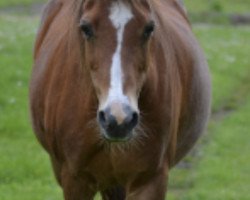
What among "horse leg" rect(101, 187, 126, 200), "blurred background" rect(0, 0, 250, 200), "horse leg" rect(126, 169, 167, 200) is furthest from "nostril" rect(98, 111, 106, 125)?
"blurred background" rect(0, 0, 250, 200)

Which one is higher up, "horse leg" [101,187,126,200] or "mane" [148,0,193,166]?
"mane" [148,0,193,166]

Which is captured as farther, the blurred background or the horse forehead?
the blurred background

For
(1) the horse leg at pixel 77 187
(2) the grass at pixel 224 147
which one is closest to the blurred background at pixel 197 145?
(2) the grass at pixel 224 147

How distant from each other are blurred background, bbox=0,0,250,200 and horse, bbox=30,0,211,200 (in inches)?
69.9

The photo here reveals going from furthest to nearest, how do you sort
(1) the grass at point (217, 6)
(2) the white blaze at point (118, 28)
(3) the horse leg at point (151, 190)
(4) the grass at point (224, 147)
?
(1) the grass at point (217, 6), (4) the grass at point (224, 147), (3) the horse leg at point (151, 190), (2) the white blaze at point (118, 28)

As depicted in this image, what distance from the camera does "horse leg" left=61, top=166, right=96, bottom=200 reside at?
5.13 meters

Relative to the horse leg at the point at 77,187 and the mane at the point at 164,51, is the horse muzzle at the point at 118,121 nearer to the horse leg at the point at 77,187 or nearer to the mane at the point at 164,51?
the mane at the point at 164,51

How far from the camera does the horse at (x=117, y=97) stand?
4152 millimetres

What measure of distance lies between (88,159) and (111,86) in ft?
→ 3.20

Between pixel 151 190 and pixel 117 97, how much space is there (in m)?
1.13

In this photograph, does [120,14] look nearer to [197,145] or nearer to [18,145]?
[18,145]

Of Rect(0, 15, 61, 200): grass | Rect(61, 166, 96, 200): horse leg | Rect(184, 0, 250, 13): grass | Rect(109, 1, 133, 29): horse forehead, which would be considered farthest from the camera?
Rect(184, 0, 250, 13): grass

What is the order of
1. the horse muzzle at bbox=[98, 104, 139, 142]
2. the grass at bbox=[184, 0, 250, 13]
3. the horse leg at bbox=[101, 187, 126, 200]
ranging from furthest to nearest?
the grass at bbox=[184, 0, 250, 13] → the horse leg at bbox=[101, 187, 126, 200] → the horse muzzle at bbox=[98, 104, 139, 142]

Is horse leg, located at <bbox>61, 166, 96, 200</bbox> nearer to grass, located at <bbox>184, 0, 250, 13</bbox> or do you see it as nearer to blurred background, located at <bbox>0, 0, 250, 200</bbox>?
blurred background, located at <bbox>0, 0, 250, 200</bbox>
